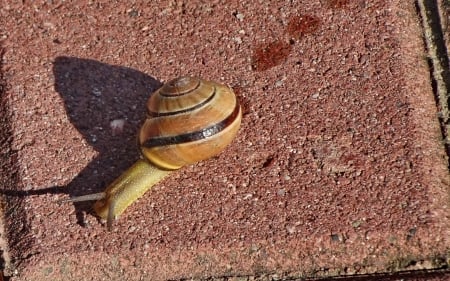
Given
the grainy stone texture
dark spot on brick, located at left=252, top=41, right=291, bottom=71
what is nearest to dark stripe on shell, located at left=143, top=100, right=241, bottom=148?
the grainy stone texture

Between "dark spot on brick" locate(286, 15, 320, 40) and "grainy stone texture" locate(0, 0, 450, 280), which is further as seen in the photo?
"dark spot on brick" locate(286, 15, 320, 40)

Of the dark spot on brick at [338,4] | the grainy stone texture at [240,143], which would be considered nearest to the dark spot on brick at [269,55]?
the grainy stone texture at [240,143]

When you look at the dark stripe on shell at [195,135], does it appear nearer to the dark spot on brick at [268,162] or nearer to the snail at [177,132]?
the snail at [177,132]

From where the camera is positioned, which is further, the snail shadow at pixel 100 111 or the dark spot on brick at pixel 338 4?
the dark spot on brick at pixel 338 4

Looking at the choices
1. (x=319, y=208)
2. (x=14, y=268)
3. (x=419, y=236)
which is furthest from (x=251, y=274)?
(x=14, y=268)

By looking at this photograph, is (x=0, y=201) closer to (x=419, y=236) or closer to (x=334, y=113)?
(x=334, y=113)

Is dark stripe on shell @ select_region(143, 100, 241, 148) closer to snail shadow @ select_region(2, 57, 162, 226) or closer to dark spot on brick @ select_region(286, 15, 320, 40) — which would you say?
snail shadow @ select_region(2, 57, 162, 226)

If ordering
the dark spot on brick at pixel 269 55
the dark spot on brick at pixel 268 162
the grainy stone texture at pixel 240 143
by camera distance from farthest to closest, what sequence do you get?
the dark spot on brick at pixel 269 55
the dark spot on brick at pixel 268 162
the grainy stone texture at pixel 240 143
